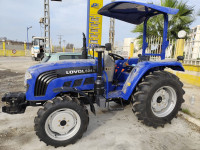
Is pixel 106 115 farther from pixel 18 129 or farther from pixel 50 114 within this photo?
pixel 18 129

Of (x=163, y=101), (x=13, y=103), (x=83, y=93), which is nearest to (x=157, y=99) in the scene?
(x=163, y=101)

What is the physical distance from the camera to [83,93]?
2445 millimetres

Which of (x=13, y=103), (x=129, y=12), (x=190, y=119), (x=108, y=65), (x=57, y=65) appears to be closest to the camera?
(x=13, y=103)

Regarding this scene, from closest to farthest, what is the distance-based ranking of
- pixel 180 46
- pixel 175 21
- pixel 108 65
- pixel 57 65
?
pixel 57 65
pixel 108 65
pixel 180 46
pixel 175 21

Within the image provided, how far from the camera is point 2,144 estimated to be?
7.62ft

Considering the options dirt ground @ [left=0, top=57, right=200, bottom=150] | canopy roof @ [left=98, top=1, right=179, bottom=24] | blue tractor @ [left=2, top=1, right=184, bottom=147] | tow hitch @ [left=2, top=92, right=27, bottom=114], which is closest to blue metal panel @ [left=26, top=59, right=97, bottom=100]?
blue tractor @ [left=2, top=1, right=184, bottom=147]

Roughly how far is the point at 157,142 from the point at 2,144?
8.20ft

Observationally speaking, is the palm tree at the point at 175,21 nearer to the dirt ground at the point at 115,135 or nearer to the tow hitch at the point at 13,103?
the dirt ground at the point at 115,135

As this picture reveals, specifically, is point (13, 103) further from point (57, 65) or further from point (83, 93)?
point (83, 93)

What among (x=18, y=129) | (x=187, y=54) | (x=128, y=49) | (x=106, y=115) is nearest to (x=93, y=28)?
(x=128, y=49)

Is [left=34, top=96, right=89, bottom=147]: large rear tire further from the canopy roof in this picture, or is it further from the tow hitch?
the canopy roof

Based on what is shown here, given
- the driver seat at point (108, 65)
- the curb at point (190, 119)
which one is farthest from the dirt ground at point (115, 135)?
the driver seat at point (108, 65)

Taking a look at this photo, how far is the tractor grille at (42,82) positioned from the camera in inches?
95.8

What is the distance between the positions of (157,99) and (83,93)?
4.83 ft
